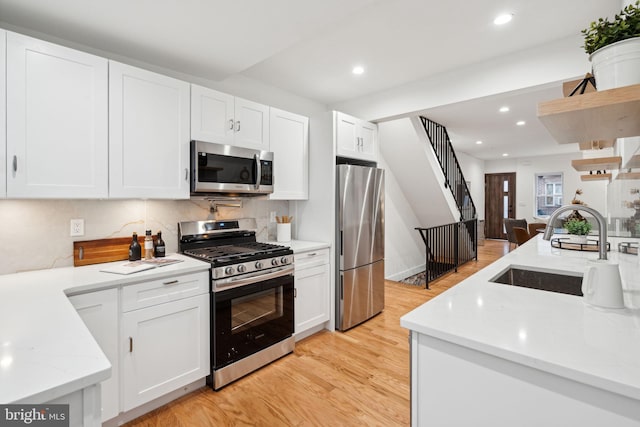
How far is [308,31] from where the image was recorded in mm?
2055

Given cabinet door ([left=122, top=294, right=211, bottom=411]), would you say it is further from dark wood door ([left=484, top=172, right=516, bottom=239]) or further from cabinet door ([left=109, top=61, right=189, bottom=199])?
dark wood door ([left=484, top=172, right=516, bottom=239])

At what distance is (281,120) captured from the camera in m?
3.05

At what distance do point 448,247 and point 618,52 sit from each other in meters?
5.38

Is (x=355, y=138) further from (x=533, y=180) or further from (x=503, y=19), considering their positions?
(x=533, y=180)

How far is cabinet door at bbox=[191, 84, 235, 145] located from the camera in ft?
7.90

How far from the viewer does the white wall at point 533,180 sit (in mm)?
8297

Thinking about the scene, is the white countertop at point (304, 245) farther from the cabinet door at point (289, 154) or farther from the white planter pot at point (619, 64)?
the white planter pot at point (619, 64)

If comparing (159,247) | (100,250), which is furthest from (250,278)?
(100,250)

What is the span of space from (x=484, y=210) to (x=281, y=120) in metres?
9.20

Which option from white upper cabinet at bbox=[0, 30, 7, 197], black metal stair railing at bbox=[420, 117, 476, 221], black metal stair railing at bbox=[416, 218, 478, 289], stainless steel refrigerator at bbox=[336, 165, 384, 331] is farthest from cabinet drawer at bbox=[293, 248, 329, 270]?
black metal stair railing at bbox=[420, 117, 476, 221]

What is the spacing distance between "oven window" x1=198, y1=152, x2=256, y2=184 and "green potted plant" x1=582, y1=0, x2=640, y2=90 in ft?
7.43

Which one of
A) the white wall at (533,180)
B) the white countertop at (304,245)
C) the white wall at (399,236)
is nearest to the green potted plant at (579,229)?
the white countertop at (304,245)

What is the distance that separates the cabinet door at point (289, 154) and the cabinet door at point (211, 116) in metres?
0.45

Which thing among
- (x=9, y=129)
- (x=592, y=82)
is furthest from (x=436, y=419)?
(x=9, y=129)
